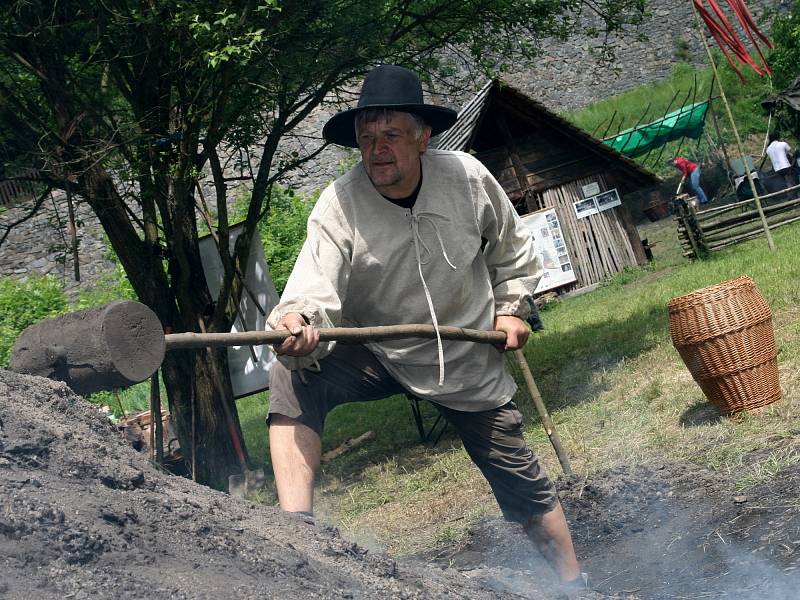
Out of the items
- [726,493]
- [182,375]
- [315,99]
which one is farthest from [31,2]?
[726,493]

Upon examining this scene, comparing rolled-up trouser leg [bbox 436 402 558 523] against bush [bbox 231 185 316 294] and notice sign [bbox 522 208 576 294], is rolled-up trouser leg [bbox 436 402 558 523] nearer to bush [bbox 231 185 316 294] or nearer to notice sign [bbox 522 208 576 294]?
bush [bbox 231 185 316 294]

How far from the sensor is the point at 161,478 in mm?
3213

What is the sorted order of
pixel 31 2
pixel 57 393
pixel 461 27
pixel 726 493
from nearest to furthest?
pixel 57 393 < pixel 726 493 < pixel 31 2 < pixel 461 27

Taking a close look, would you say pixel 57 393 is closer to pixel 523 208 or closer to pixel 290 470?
pixel 290 470

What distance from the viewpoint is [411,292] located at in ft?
12.4

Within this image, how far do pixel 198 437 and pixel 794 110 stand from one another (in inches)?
588

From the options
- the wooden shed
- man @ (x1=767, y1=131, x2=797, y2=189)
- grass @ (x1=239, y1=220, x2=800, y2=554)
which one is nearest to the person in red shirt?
man @ (x1=767, y1=131, x2=797, y2=189)

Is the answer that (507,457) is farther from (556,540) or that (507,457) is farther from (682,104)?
(682,104)

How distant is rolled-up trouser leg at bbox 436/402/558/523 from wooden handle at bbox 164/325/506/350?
1.00 feet

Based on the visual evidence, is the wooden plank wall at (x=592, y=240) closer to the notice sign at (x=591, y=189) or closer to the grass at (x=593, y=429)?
the notice sign at (x=591, y=189)

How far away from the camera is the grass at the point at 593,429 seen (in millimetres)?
5758

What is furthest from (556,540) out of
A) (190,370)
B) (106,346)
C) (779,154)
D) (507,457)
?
(779,154)

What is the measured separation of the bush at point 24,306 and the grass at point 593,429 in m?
5.28

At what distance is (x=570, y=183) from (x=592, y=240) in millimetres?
1105
